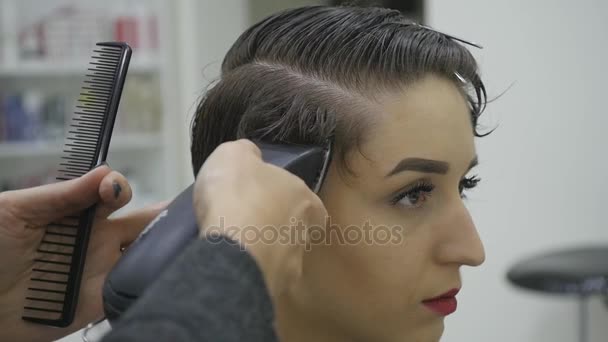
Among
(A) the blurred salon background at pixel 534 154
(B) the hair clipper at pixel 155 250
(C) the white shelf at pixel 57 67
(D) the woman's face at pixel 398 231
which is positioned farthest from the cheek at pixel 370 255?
(C) the white shelf at pixel 57 67

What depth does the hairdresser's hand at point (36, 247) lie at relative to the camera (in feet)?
2.60

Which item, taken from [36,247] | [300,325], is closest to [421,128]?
[300,325]

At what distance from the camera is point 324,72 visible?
29.6 inches

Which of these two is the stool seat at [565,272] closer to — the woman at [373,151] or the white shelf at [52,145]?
the woman at [373,151]

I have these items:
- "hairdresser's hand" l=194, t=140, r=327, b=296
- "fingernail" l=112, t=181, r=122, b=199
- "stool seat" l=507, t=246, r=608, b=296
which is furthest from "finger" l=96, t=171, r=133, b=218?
"stool seat" l=507, t=246, r=608, b=296

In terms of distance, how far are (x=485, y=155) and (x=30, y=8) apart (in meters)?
2.12

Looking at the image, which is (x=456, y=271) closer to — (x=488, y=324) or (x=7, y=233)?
(x=7, y=233)

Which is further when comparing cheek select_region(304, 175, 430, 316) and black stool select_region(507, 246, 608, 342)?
black stool select_region(507, 246, 608, 342)

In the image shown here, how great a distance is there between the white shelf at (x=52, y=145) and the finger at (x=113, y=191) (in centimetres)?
194

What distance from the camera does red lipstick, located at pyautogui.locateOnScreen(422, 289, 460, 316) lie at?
2.37 ft

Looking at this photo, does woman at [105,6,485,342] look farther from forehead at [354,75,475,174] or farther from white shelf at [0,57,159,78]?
white shelf at [0,57,159,78]

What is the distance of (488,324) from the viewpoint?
59.8 inches

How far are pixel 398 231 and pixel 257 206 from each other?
0.28 meters

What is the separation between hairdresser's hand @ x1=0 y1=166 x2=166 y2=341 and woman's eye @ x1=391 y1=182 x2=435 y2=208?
0.30 m
